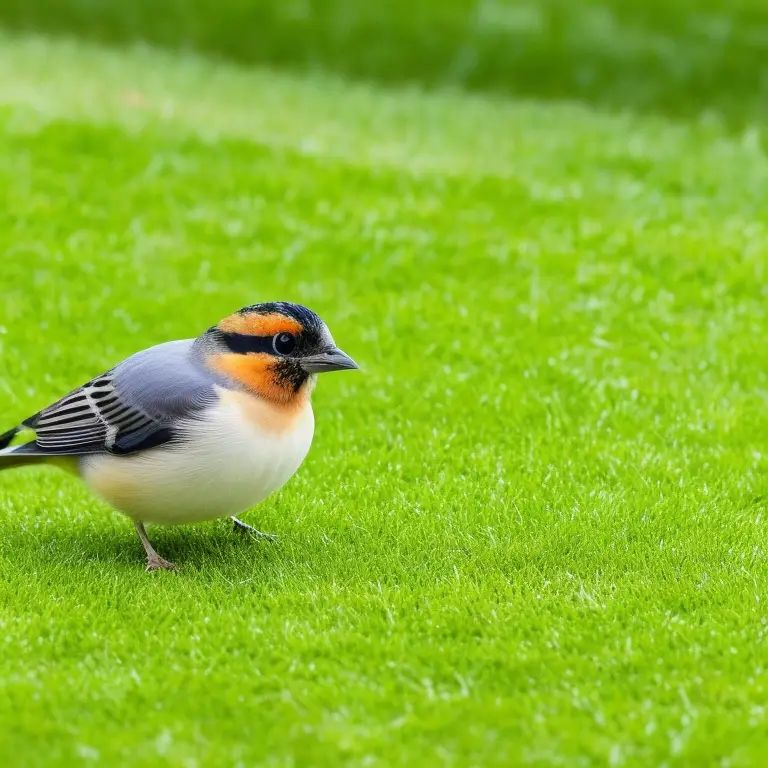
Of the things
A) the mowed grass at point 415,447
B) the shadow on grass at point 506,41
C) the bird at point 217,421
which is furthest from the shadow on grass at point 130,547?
the shadow on grass at point 506,41

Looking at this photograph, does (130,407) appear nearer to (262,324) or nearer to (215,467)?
(215,467)

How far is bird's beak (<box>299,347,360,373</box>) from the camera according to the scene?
6.42m

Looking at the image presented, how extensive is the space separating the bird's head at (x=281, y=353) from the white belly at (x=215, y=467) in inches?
6.2

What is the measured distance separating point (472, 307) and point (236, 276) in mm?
2304

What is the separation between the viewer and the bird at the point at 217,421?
638 centimetres

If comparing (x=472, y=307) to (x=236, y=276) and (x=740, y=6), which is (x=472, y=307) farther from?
(x=740, y=6)

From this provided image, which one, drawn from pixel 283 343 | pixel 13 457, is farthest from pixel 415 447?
pixel 13 457

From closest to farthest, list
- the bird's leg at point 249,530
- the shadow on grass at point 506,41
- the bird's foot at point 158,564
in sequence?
the bird's foot at point 158,564
the bird's leg at point 249,530
the shadow on grass at point 506,41

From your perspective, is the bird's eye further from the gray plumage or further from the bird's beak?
the gray plumage

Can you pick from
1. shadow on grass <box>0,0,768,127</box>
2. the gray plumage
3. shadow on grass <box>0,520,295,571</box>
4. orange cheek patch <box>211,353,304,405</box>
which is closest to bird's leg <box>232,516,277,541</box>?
shadow on grass <box>0,520,295,571</box>

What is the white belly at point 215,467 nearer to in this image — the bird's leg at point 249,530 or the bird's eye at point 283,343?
the bird's eye at point 283,343

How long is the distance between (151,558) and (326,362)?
1553 mm

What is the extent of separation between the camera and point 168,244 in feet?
39.2

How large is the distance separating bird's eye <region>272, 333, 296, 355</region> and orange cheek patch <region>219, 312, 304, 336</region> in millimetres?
28
